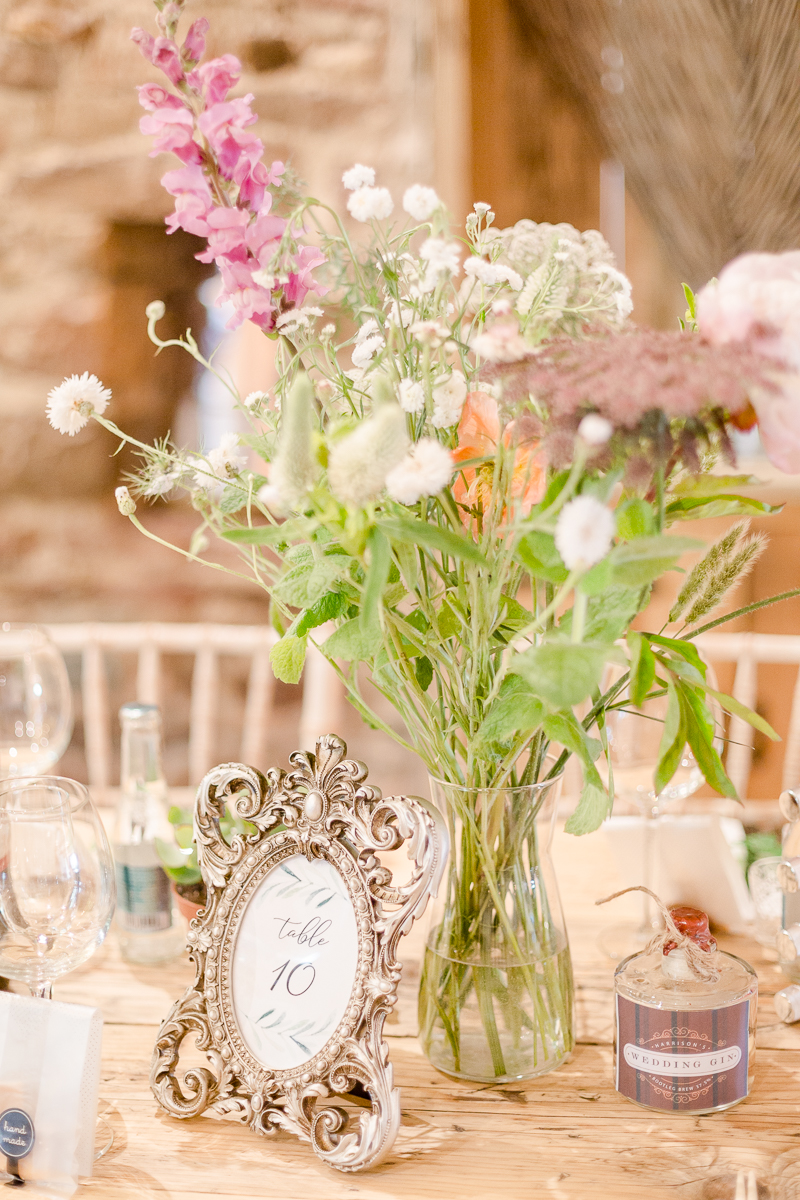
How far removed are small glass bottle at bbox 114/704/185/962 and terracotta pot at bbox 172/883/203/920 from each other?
0.02 m

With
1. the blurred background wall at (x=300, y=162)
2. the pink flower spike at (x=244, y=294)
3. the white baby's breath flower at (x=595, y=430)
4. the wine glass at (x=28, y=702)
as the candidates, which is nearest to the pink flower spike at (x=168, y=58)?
the pink flower spike at (x=244, y=294)

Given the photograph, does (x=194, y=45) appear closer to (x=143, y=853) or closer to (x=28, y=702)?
(x=143, y=853)

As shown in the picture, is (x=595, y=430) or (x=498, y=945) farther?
(x=498, y=945)

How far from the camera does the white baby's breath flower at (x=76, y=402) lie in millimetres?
687

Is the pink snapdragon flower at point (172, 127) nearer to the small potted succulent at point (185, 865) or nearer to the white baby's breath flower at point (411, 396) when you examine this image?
the white baby's breath flower at point (411, 396)

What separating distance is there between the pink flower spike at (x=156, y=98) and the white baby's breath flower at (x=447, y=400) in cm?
22

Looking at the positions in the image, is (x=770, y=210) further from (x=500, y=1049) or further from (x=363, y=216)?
(x=500, y=1049)

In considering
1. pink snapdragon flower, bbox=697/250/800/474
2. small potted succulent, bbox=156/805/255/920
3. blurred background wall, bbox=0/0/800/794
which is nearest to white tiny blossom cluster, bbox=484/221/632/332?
pink snapdragon flower, bbox=697/250/800/474

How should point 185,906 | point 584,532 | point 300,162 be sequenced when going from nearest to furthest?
point 584,532
point 185,906
point 300,162

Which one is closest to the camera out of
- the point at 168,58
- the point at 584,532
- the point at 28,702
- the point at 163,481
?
the point at 584,532

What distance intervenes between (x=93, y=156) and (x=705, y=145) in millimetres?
1309

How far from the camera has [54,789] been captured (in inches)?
27.9

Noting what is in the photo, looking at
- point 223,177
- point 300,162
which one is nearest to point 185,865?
point 223,177

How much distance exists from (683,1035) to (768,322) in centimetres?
44
